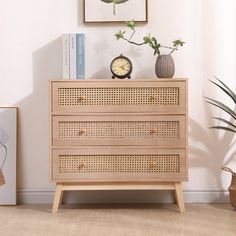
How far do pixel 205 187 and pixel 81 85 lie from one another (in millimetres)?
1035

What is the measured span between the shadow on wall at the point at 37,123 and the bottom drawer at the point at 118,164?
1.16 ft

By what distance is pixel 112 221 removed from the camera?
2705 millimetres

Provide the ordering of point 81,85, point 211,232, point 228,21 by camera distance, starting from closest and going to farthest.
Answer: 1. point 211,232
2. point 81,85
3. point 228,21

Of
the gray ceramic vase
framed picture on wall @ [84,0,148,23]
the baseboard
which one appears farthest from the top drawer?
the baseboard

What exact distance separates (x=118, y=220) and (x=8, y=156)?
0.88 m

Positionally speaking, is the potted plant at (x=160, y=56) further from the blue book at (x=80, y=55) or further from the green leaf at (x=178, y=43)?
the blue book at (x=80, y=55)

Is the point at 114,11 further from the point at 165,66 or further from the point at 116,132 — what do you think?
the point at 116,132

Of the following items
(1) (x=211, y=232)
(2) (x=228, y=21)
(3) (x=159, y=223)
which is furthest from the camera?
(2) (x=228, y=21)

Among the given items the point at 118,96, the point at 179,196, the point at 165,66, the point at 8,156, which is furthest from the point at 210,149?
the point at 8,156

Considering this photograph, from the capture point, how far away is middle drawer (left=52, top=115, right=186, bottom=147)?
2898 millimetres

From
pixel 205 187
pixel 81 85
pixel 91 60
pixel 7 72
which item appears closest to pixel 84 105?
pixel 81 85

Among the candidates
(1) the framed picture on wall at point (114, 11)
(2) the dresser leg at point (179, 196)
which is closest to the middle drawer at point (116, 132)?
(2) the dresser leg at point (179, 196)

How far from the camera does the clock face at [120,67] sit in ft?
9.96

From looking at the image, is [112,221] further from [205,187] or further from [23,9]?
[23,9]
